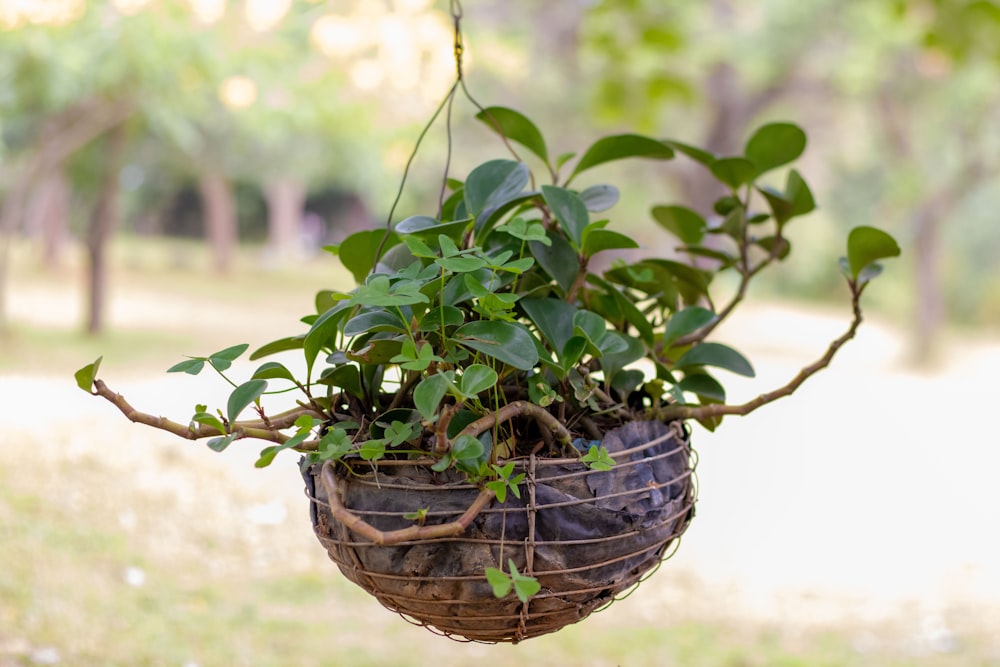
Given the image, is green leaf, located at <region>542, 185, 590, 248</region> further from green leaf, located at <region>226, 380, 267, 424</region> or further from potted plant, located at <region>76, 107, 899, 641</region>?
green leaf, located at <region>226, 380, 267, 424</region>

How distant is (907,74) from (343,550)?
610 centimetres

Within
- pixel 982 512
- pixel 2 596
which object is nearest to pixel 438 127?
pixel 982 512

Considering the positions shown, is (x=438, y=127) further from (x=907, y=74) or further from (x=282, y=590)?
(x=282, y=590)

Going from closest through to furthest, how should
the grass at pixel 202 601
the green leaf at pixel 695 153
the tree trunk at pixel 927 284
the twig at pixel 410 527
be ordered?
the twig at pixel 410 527 → the green leaf at pixel 695 153 → the grass at pixel 202 601 → the tree trunk at pixel 927 284

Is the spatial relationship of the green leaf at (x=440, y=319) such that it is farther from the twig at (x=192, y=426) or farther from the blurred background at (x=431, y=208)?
the blurred background at (x=431, y=208)

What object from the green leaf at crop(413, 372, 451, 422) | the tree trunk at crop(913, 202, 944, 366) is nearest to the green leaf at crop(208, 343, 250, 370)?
the green leaf at crop(413, 372, 451, 422)

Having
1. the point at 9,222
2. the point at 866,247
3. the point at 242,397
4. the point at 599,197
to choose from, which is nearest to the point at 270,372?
the point at 242,397

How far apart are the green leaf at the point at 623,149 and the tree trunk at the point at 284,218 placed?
10296 mm

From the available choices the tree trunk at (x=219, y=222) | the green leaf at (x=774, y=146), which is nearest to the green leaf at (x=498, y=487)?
the green leaf at (x=774, y=146)

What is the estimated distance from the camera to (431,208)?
9.41m

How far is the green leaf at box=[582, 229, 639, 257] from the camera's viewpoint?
53cm

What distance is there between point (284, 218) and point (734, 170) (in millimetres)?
10708

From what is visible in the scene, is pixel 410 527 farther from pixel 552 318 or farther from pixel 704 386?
pixel 704 386

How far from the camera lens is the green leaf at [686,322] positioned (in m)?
0.65
